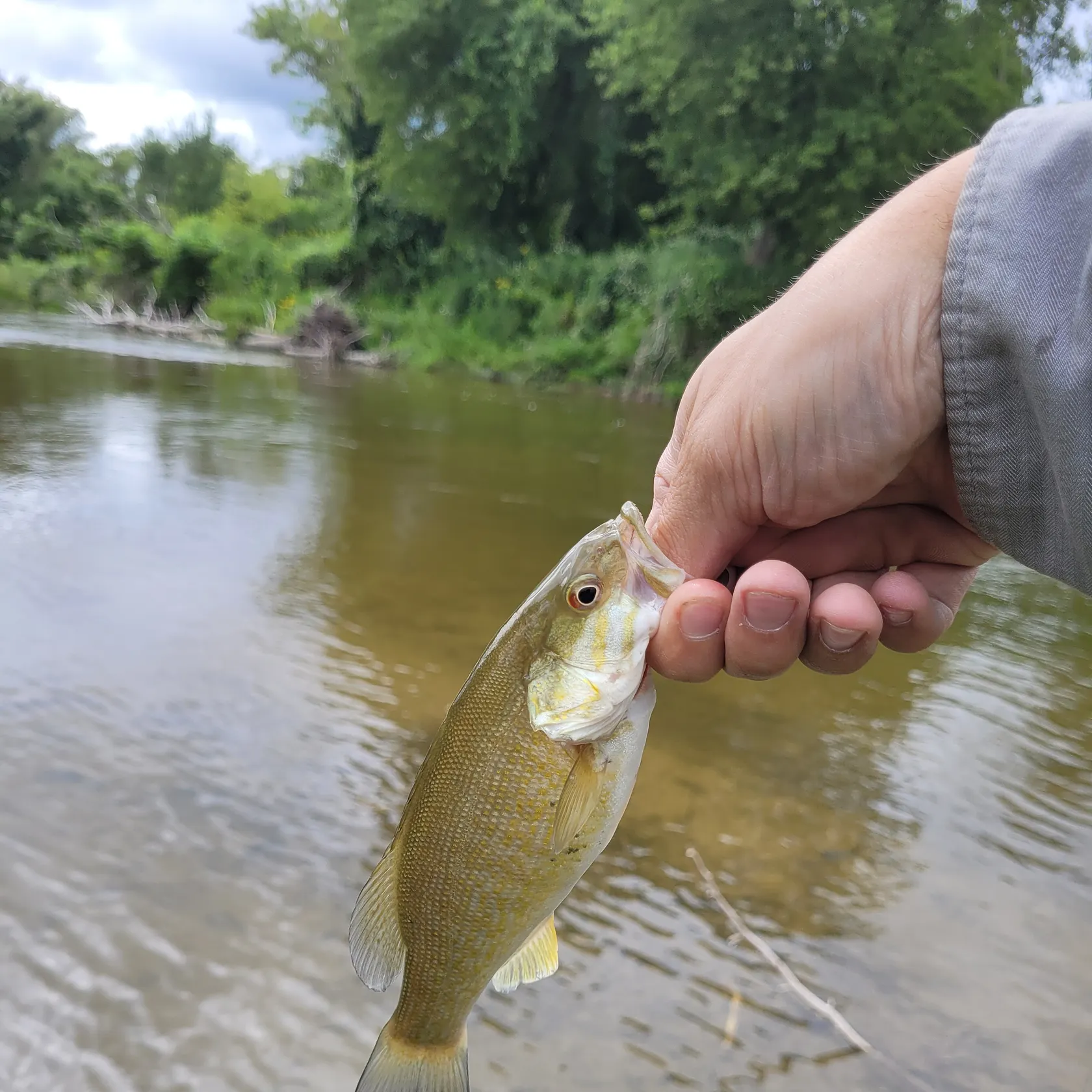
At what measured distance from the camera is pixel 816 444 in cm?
187

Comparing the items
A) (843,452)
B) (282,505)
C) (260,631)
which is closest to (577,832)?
(843,452)

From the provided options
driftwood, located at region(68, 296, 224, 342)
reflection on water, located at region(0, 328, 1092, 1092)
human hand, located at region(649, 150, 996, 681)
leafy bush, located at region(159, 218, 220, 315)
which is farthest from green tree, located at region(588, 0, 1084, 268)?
human hand, located at region(649, 150, 996, 681)

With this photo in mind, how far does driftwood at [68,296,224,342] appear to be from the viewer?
25.2 metres

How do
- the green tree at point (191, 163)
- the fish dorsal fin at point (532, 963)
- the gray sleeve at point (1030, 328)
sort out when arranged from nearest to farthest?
1. the gray sleeve at point (1030, 328)
2. the fish dorsal fin at point (532, 963)
3. the green tree at point (191, 163)

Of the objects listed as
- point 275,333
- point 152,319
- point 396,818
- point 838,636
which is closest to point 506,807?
point 838,636

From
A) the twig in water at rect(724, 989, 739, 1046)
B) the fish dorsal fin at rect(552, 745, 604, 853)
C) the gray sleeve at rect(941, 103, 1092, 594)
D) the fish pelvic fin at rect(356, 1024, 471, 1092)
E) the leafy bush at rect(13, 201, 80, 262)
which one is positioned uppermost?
the leafy bush at rect(13, 201, 80, 262)

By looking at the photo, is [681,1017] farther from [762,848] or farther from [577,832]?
[577,832]

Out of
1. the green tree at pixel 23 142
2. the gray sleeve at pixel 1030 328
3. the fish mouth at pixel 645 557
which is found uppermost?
the green tree at pixel 23 142

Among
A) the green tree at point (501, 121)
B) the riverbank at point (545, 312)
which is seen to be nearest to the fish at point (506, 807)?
the riverbank at point (545, 312)

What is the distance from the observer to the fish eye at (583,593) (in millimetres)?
1813

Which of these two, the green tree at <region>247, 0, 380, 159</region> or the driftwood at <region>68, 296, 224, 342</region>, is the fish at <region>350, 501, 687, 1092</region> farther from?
the green tree at <region>247, 0, 380, 159</region>

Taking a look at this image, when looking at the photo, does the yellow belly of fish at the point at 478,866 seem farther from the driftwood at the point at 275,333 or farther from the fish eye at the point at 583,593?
the driftwood at the point at 275,333

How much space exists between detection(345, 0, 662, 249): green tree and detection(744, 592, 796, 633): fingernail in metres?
22.4

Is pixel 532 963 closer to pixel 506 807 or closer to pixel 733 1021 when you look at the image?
pixel 506 807
